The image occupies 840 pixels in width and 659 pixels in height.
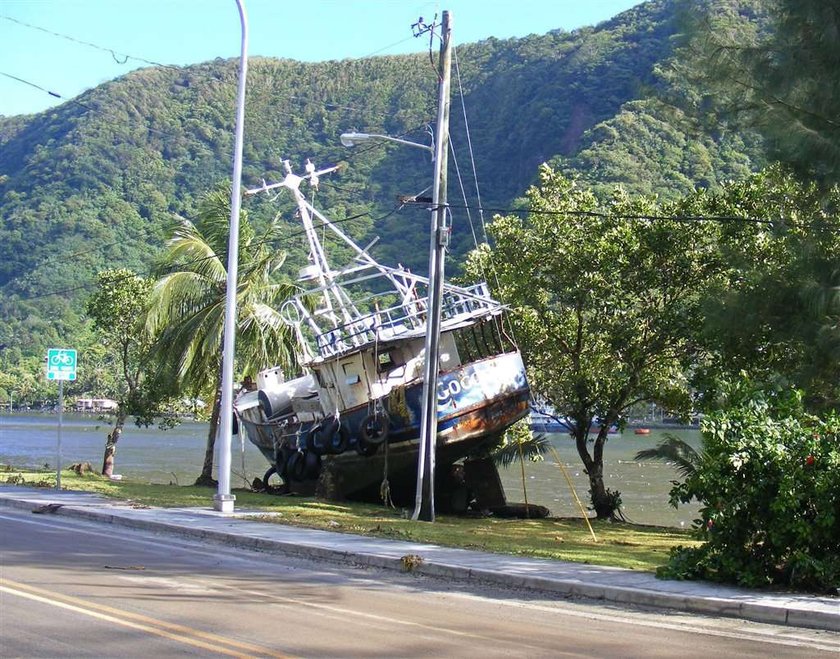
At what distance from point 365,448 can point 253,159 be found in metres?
25.9

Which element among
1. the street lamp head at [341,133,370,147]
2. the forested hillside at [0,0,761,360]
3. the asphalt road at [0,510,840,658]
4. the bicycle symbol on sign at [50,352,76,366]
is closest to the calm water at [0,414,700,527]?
the bicycle symbol on sign at [50,352,76,366]

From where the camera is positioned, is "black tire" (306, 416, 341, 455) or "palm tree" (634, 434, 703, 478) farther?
"black tire" (306, 416, 341, 455)

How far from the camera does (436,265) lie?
834 inches

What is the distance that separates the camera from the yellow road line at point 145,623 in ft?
26.2

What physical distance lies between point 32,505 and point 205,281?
466 inches

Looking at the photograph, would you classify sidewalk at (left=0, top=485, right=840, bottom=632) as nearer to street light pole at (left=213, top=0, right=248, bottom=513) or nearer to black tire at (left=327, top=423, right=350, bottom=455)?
street light pole at (left=213, top=0, right=248, bottom=513)

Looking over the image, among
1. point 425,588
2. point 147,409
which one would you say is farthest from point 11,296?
point 425,588

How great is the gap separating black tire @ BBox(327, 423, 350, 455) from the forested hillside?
775 centimetres

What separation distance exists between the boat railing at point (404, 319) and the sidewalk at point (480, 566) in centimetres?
747

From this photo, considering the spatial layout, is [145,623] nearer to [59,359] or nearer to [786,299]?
[786,299]

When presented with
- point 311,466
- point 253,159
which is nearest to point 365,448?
point 311,466

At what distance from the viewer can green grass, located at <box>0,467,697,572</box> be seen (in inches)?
625

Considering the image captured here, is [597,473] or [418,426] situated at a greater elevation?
[418,426]

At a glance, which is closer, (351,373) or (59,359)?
(59,359)
